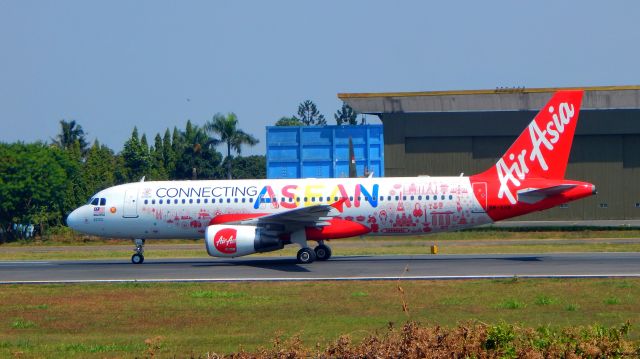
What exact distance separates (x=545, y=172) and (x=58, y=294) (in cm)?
1938

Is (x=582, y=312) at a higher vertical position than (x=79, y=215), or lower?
lower

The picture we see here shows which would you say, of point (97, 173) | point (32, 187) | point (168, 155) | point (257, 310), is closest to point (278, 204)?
point (257, 310)

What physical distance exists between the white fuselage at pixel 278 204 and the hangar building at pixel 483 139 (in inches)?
1239

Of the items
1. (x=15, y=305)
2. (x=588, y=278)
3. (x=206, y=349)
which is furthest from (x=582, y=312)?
(x=15, y=305)

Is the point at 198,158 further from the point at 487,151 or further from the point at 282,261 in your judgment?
the point at 282,261

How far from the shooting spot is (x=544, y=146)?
3588 centimetres

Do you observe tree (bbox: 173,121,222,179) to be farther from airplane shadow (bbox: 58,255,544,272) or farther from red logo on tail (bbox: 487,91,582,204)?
red logo on tail (bbox: 487,91,582,204)

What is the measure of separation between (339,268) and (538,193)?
8.49 m

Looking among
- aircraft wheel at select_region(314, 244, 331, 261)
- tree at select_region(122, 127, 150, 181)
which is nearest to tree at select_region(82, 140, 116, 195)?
tree at select_region(122, 127, 150, 181)

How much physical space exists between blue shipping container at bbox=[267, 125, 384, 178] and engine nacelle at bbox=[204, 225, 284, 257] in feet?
133

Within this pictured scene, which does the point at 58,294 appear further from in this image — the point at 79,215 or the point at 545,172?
the point at 545,172

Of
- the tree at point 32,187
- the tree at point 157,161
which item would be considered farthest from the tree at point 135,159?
the tree at point 32,187

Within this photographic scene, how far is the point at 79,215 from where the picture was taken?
129 ft

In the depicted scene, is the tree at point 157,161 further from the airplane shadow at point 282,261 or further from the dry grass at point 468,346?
the dry grass at point 468,346
